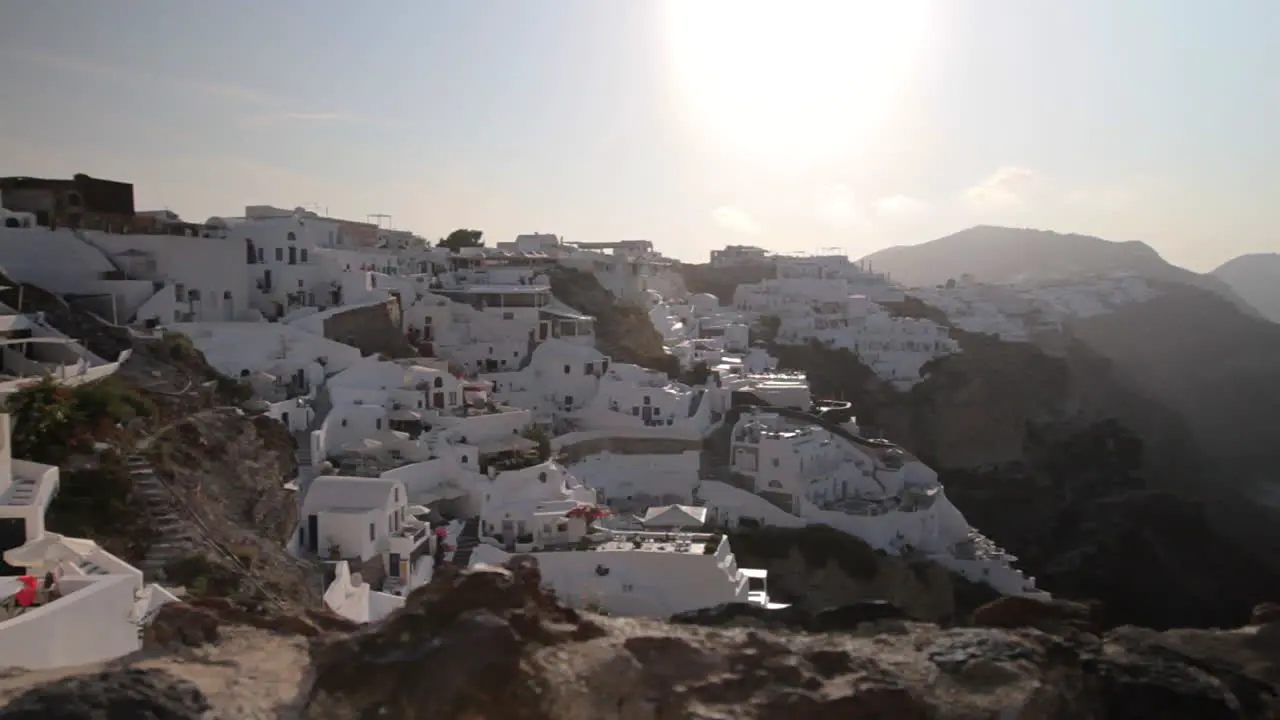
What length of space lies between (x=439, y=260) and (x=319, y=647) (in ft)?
125

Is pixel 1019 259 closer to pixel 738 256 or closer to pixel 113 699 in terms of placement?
pixel 738 256

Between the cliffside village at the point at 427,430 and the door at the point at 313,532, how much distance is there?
0.04m

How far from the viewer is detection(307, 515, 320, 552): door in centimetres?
1825

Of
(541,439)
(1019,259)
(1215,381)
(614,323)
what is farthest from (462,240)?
(1019,259)

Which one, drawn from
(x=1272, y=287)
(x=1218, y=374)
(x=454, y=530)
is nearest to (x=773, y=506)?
(x=454, y=530)

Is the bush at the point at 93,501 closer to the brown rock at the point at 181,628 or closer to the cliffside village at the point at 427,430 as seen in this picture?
Result: the cliffside village at the point at 427,430

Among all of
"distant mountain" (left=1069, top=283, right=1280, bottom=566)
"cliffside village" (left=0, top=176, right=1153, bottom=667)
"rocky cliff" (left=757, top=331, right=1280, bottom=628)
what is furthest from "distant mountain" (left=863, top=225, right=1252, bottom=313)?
"cliffside village" (left=0, top=176, right=1153, bottom=667)

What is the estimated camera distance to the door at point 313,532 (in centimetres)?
1825

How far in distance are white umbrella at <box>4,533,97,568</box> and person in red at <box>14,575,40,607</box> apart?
1.73 ft

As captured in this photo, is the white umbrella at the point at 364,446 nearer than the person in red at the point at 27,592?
No

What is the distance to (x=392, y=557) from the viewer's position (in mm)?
18562

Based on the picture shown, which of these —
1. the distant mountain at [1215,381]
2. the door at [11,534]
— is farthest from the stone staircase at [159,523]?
the distant mountain at [1215,381]

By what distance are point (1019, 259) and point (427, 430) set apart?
441 feet

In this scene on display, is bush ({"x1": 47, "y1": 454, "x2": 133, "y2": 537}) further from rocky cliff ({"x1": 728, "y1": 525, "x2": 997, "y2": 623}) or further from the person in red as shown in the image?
rocky cliff ({"x1": 728, "y1": 525, "x2": 997, "y2": 623})
